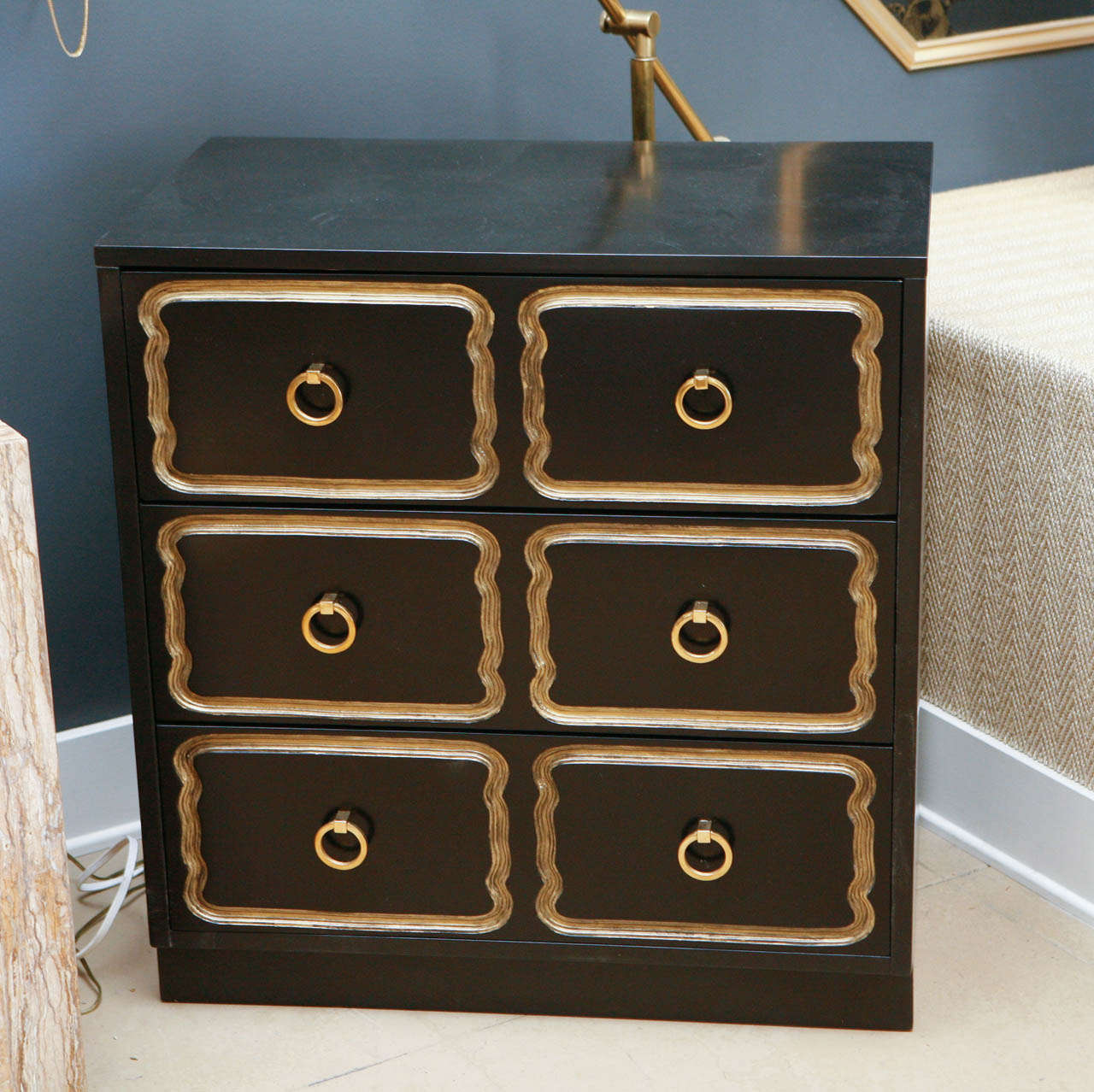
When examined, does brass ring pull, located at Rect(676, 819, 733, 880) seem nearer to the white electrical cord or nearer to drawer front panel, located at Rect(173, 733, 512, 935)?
drawer front panel, located at Rect(173, 733, 512, 935)

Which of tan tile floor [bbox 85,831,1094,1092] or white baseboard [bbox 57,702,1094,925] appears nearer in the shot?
tan tile floor [bbox 85,831,1094,1092]

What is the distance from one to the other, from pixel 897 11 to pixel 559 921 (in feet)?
3.92

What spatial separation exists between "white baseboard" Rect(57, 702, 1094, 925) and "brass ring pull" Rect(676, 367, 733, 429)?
662mm

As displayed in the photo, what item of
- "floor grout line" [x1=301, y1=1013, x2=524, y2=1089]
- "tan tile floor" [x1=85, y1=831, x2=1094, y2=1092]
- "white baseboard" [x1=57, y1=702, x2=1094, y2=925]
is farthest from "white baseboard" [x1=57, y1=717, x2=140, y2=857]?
"floor grout line" [x1=301, y1=1013, x2=524, y2=1089]

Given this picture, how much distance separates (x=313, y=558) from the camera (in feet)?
4.64

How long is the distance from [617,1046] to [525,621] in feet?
1.47

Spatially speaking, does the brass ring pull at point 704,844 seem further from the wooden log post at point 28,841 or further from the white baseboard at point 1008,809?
the wooden log post at point 28,841

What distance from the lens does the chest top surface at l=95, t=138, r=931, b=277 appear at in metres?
1.29

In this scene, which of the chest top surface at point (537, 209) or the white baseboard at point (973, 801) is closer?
the chest top surface at point (537, 209)

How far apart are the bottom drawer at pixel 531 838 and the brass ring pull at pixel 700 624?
10 centimetres

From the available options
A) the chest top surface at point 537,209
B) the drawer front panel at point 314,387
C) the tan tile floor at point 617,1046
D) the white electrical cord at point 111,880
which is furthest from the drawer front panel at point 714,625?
the white electrical cord at point 111,880

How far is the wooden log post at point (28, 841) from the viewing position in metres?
1.28

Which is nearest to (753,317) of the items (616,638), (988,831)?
(616,638)

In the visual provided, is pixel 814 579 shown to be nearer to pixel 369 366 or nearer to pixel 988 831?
pixel 369 366
